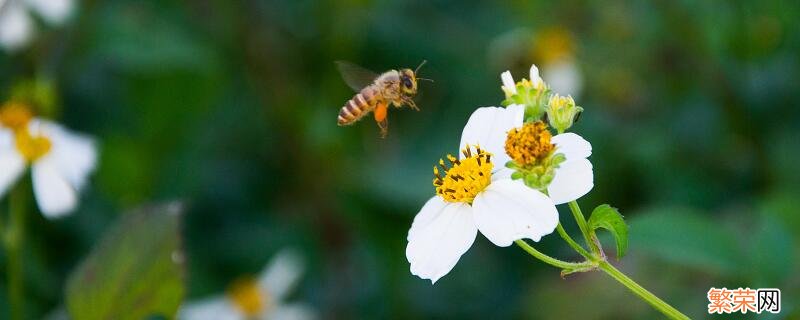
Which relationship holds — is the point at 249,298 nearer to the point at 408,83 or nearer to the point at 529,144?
the point at 408,83

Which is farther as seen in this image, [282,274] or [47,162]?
[282,274]

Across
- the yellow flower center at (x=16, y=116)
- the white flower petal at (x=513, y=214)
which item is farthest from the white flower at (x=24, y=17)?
the white flower petal at (x=513, y=214)

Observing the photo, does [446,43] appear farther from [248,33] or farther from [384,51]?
[248,33]

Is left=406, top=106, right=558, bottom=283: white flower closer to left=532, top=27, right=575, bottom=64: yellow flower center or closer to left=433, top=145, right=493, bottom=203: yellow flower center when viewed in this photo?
left=433, top=145, right=493, bottom=203: yellow flower center

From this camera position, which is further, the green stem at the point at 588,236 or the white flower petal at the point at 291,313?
the white flower petal at the point at 291,313

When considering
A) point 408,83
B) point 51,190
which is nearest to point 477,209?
point 408,83

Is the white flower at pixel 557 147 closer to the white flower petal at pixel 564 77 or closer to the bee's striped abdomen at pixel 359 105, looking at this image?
the bee's striped abdomen at pixel 359 105

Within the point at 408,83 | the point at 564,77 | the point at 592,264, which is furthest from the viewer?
the point at 564,77

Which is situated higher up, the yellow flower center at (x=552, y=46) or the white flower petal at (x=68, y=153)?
the yellow flower center at (x=552, y=46)
